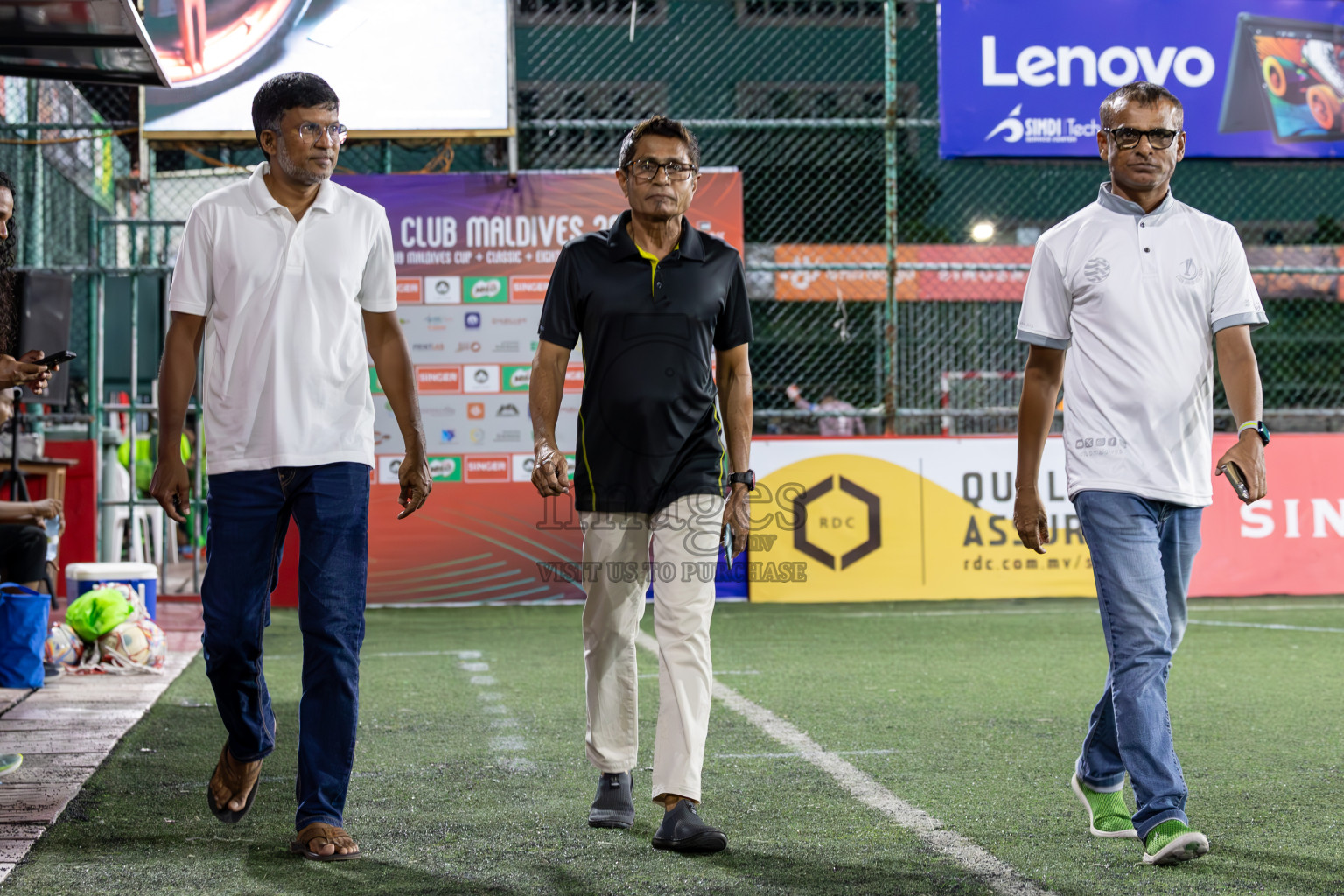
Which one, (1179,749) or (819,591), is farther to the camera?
(819,591)

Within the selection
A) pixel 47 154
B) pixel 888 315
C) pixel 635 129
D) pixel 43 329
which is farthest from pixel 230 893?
pixel 47 154

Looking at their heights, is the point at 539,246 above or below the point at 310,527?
above

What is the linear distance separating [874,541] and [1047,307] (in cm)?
756

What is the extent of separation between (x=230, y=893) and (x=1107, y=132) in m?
2.85

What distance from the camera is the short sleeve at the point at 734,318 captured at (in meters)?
4.16

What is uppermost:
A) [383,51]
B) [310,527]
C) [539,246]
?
[383,51]

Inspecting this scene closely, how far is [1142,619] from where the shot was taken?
3.60 metres

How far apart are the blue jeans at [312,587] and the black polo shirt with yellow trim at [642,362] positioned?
690 millimetres

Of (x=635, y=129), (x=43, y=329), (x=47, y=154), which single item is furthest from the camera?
(x=47, y=154)

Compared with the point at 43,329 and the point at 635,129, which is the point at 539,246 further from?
the point at 635,129

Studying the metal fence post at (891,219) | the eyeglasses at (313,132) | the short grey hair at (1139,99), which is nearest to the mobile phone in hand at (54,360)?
the eyeglasses at (313,132)

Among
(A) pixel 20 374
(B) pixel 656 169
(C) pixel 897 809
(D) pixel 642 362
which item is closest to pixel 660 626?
(D) pixel 642 362

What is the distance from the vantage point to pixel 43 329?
29.5 feet

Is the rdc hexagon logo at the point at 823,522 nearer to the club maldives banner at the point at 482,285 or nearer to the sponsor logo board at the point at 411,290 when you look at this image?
the club maldives banner at the point at 482,285
